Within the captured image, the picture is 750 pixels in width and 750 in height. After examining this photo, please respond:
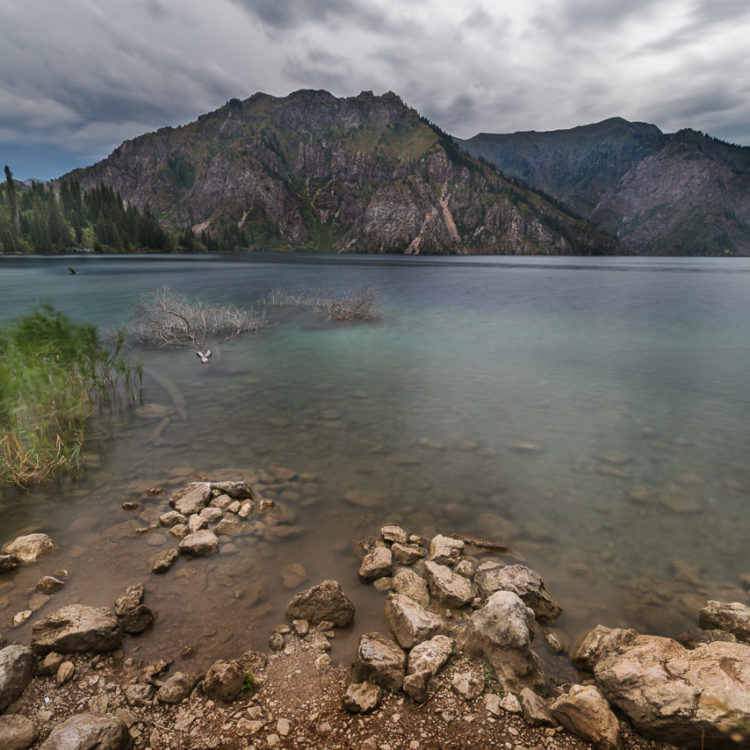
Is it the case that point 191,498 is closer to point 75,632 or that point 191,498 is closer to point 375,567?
point 75,632

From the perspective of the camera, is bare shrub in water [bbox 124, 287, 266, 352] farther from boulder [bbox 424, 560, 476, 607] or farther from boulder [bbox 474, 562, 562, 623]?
boulder [bbox 474, 562, 562, 623]

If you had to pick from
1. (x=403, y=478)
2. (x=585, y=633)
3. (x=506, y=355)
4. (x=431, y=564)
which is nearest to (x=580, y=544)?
(x=585, y=633)

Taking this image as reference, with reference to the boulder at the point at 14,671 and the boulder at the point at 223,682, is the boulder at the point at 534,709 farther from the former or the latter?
the boulder at the point at 14,671

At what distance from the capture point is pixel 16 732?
425cm

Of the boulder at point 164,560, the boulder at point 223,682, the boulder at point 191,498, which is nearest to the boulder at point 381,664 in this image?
the boulder at point 223,682

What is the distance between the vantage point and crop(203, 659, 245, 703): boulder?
16.5 feet

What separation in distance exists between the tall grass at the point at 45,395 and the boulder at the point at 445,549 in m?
10.0

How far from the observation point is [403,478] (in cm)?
1165

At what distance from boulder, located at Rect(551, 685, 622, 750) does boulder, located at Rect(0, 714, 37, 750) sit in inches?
225

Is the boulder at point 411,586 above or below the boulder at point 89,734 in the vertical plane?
below

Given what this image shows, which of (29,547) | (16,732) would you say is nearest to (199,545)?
(29,547)

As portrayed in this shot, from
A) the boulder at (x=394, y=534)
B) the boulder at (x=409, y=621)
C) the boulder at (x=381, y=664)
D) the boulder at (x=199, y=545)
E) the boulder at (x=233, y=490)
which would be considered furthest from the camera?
the boulder at (x=233, y=490)

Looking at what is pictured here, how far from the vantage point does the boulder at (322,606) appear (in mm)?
6469

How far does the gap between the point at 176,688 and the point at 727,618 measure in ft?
26.7
